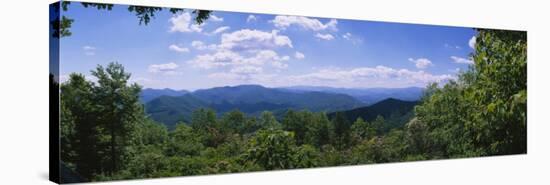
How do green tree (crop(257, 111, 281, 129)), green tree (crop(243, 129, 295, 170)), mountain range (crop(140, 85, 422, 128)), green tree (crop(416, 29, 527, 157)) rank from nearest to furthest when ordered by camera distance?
mountain range (crop(140, 85, 422, 128))
green tree (crop(243, 129, 295, 170))
green tree (crop(257, 111, 281, 129))
green tree (crop(416, 29, 527, 157))

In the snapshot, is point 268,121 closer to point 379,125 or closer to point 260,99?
point 260,99

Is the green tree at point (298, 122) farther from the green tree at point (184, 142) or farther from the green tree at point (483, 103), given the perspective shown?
the green tree at point (483, 103)

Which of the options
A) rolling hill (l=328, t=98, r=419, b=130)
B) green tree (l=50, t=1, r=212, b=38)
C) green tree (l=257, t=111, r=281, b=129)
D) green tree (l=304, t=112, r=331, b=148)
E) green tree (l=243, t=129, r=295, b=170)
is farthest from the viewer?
rolling hill (l=328, t=98, r=419, b=130)

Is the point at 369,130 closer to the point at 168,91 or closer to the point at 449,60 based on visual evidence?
the point at 449,60

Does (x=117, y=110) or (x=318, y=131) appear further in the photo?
(x=318, y=131)

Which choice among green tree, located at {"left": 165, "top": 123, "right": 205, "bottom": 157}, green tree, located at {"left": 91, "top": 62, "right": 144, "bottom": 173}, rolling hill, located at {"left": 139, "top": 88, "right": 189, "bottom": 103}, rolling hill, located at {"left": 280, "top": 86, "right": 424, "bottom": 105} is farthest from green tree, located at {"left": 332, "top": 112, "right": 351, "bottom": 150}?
green tree, located at {"left": 91, "top": 62, "right": 144, "bottom": 173}

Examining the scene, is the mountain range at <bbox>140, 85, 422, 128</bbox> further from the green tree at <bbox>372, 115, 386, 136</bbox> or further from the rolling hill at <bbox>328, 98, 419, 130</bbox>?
the green tree at <bbox>372, 115, 386, 136</bbox>

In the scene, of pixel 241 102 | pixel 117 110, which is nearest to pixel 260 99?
pixel 241 102

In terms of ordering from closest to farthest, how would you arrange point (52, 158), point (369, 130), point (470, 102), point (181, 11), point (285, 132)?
point (52, 158) → point (181, 11) → point (285, 132) → point (369, 130) → point (470, 102)

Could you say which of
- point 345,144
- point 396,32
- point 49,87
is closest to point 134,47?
point 49,87
